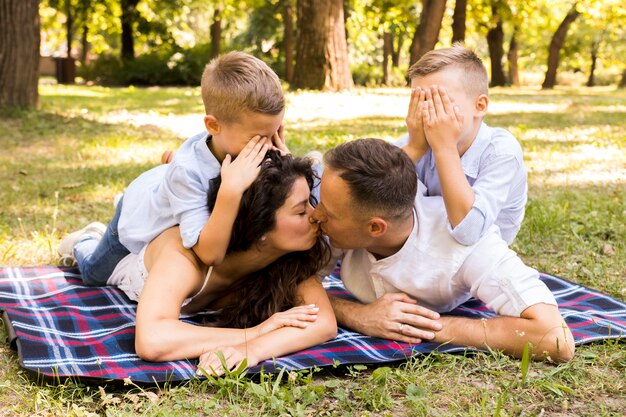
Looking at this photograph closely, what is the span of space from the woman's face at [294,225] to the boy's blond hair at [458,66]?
0.81 meters

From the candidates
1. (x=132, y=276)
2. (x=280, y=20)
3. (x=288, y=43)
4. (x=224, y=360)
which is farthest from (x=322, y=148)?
(x=280, y=20)

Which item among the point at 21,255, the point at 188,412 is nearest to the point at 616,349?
the point at 188,412

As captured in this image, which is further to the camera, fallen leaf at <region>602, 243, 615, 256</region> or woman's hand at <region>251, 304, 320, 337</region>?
fallen leaf at <region>602, 243, 615, 256</region>

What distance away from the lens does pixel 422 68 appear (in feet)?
11.2

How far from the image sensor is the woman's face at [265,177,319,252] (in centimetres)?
329

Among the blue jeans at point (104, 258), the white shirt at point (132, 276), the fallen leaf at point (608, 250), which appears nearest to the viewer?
the white shirt at point (132, 276)

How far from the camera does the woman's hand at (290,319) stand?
3.18 m

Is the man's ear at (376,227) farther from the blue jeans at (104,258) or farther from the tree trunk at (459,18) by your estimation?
the tree trunk at (459,18)

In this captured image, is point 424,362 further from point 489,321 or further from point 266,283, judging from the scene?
point 266,283

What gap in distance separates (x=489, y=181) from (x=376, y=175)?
648 mm

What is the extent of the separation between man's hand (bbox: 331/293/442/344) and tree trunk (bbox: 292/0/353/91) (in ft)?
36.3

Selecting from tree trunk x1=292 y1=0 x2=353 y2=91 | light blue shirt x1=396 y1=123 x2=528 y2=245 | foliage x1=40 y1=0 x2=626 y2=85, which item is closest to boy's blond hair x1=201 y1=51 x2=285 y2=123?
light blue shirt x1=396 y1=123 x2=528 y2=245

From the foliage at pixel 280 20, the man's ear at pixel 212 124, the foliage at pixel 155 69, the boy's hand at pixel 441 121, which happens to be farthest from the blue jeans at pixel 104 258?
the foliage at pixel 155 69

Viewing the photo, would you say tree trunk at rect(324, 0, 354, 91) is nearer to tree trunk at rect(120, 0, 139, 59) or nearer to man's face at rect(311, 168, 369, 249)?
man's face at rect(311, 168, 369, 249)
